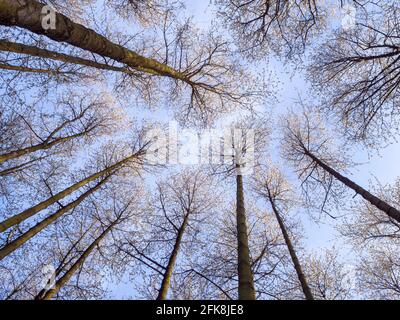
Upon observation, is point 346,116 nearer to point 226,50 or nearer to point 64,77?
point 226,50

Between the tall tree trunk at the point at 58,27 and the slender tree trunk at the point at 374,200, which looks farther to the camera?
the slender tree trunk at the point at 374,200

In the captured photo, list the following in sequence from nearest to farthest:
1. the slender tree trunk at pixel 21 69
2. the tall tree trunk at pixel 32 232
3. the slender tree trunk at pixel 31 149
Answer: the tall tree trunk at pixel 32 232 < the slender tree trunk at pixel 21 69 < the slender tree trunk at pixel 31 149

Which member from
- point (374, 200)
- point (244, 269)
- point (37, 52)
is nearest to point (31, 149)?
point (37, 52)

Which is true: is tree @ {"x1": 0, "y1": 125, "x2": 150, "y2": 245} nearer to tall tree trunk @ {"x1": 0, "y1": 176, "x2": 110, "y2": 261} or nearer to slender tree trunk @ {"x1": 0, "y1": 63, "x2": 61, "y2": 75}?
tall tree trunk @ {"x1": 0, "y1": 176, "x2": 110, "y2": 261}

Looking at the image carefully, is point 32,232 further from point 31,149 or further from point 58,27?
point 58,27

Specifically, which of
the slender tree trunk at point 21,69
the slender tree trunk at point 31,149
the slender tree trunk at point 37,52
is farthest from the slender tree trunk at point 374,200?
the slender tree trunk at point 31,149

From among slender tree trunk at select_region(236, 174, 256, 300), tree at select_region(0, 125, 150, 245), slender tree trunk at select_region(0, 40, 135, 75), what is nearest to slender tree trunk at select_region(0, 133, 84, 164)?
tree at select_region(0, 125, 150, 245)

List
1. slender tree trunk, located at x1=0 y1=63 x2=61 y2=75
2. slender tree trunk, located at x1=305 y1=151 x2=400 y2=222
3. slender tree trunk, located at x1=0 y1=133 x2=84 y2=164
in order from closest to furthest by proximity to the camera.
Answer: slender tree trunk, located at x1=305 y1=151 x2=400 y2=222 → slender tree trunk, located at x1=0 y1=63 x2=61 y2=75 → slender tree trunk, located at x1=0 y1=133 x2=84 y2=164

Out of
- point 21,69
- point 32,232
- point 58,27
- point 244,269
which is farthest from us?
point 21,69

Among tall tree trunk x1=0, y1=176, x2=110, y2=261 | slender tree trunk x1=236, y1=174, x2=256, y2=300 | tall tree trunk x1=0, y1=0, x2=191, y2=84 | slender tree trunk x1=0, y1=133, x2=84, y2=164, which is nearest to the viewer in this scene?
tall tree trunk x1=0, y1=0, x2=191, y2=84

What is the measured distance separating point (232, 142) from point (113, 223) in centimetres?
575

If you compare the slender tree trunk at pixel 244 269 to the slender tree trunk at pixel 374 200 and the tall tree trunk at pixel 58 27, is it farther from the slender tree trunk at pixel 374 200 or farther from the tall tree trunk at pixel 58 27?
the tall tree trunk at pixel 58 27
